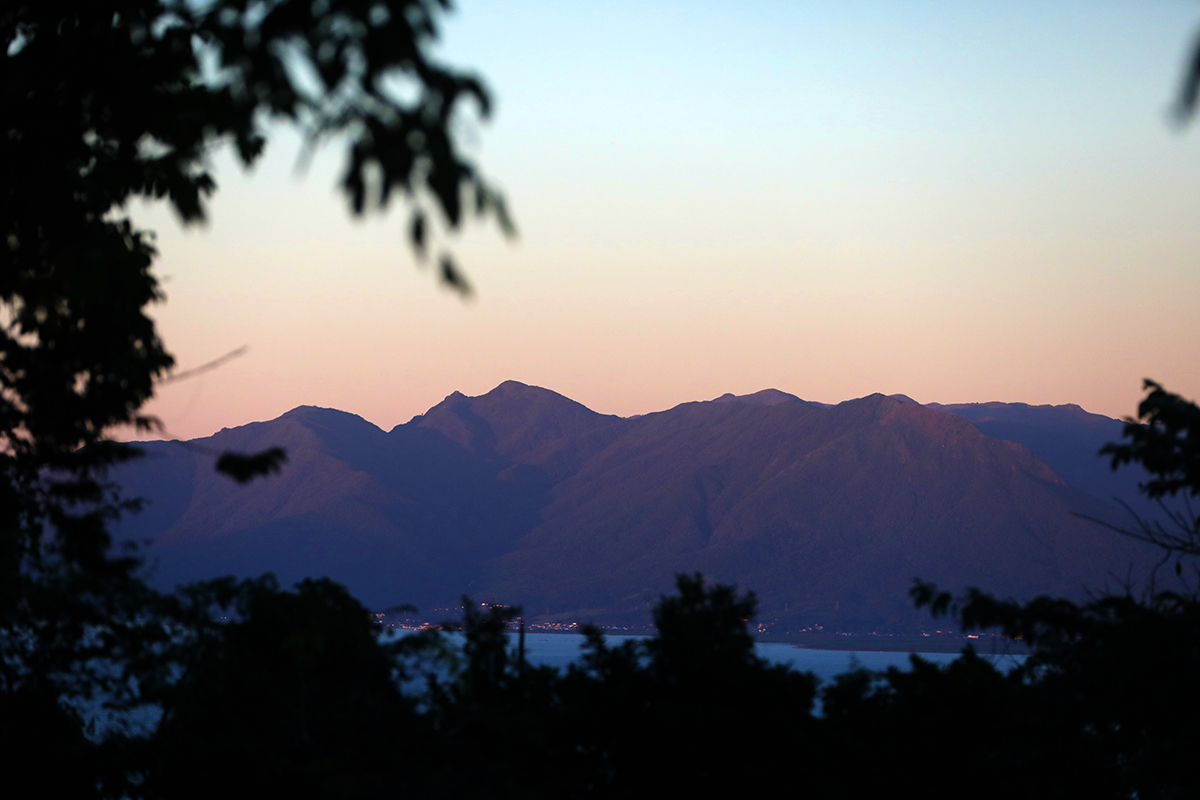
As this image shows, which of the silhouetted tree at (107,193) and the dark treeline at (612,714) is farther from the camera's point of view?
the dark treeline at (612,714)

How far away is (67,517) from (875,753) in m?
10.8

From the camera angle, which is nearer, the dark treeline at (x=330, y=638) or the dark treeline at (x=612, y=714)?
the dark treeline at (x=330, y=638)

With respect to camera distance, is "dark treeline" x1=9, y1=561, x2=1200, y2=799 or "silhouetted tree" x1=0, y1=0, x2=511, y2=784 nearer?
"silhouetted tree" x1=0, y1=0, x2=511, y2=784

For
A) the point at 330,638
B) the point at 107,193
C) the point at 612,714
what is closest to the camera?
the point at 107,193

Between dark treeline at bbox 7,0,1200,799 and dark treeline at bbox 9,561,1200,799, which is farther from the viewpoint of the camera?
dark treeline at bbox 9,561,1200,799

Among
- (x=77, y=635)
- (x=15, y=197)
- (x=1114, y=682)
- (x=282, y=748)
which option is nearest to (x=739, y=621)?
(x=1114, y=682)

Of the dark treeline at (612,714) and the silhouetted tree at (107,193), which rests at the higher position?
the silhouetted tree at (107,193)

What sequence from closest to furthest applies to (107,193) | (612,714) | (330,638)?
(107,193), (330,638), (612,714)

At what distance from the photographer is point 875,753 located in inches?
651

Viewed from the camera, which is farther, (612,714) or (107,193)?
(612,714)

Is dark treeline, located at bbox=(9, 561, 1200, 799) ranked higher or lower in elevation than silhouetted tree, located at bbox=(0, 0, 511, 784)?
lower

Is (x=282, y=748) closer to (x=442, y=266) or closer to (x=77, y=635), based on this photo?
(x=77, y=635)

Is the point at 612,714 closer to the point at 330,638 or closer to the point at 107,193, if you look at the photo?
the point at 330,638

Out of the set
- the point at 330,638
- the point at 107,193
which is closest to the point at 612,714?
the point at 330,638
